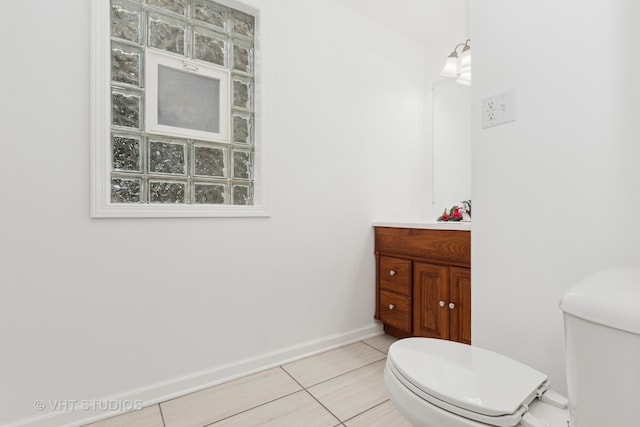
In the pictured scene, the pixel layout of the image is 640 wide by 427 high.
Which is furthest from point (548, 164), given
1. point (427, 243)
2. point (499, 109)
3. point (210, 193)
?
point (210, 193)

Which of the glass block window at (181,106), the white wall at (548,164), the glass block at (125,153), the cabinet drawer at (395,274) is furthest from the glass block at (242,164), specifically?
the white wall at (548,164)

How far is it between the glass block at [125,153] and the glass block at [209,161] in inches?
10.6

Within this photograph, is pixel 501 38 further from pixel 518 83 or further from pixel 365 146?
pixel 365 146

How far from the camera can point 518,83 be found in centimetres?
110

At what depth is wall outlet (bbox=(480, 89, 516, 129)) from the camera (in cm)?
112

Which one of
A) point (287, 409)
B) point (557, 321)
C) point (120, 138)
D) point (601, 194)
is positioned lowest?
point (287, 409)

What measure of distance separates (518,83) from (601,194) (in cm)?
46

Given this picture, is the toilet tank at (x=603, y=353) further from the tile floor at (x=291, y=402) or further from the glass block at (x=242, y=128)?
the glass block at (x=242, y=128)

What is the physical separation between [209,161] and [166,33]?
0.67m

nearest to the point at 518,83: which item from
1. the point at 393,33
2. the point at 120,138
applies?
the point at 393,33

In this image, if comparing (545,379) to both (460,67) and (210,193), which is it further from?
(460,67)

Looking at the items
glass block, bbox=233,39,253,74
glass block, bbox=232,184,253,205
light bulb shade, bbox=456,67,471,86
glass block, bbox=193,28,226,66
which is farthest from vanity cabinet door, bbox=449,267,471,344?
glass block, bbox=193,28,226,66

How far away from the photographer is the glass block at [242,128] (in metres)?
1.78

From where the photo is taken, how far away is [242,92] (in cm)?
180
